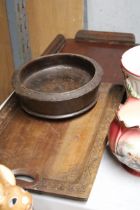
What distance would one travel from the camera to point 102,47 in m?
1.03

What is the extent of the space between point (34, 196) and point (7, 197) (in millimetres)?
117

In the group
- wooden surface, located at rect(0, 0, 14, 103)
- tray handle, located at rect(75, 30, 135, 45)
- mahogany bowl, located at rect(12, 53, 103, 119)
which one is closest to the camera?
mahogany bowl, located at rect(12, 53, 103, 119)

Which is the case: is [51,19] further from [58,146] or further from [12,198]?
[12,198]

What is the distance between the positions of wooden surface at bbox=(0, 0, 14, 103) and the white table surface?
0.93 m

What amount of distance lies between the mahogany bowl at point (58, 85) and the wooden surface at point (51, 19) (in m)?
0.43

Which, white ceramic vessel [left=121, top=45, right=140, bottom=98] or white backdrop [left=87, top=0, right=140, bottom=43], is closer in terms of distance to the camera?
white ceramic vessel [left=121, top=45, right=140, bottom=98]

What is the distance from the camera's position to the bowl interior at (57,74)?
31.3 inches

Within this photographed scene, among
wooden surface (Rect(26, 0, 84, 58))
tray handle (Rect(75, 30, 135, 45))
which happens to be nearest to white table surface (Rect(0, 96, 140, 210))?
tray handle (Rect(75, 30, 135, 45))

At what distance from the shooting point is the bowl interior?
31.3 inches

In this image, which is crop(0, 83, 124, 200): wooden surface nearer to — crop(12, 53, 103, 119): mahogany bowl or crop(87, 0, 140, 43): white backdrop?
crop(12, 53, 103, 119): mahogany bowl

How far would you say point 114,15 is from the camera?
129cm

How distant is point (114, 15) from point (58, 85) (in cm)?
59

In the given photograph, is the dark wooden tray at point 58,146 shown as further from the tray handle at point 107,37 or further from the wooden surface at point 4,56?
the wooden surface at point 4,56

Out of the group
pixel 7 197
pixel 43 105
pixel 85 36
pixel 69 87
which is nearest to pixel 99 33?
pixel 85 36
